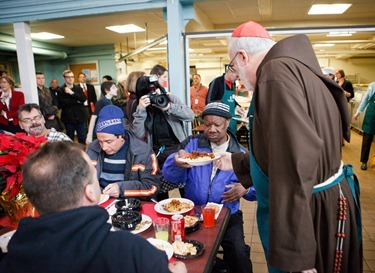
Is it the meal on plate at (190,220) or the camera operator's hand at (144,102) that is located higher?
the camera operator's hand at (144,102)

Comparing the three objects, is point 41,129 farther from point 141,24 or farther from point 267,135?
point 141,24

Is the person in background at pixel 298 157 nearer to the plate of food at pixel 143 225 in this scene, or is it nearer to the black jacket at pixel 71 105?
the plate of food at pixel 143 225

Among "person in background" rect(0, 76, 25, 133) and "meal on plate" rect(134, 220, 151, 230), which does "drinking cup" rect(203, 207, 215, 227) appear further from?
"person in background" rect(0, 76, 25, 133)

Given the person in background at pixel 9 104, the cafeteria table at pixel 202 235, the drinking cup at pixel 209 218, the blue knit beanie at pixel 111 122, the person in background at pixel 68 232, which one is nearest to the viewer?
the person in background at pixel 68 232

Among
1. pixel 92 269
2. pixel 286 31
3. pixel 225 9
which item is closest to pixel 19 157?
pixel 92 269

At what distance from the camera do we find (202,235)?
1.49m

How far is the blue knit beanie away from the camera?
83.3 inches

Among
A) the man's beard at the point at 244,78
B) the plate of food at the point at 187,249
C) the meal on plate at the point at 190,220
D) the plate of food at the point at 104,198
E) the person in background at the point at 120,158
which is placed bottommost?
the plate of food at the point at 187,249

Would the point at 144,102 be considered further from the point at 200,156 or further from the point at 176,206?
the point at 176,206

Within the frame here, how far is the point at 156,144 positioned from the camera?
290 cm

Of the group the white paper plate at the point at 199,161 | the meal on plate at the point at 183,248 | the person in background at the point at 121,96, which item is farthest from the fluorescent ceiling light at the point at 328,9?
the meal on plate at the point at 183,248

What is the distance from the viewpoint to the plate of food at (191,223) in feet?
4.96

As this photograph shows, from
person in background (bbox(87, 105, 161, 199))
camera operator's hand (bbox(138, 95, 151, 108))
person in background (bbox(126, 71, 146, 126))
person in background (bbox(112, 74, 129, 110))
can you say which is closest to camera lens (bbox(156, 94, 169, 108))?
camera operator's hand (bbox(138, 95, 151, 108))

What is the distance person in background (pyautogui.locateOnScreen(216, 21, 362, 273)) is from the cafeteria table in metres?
0.25
